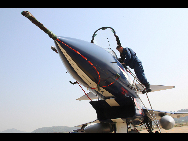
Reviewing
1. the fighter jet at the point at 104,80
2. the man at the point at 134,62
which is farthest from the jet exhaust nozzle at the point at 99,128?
the man at the point at 134,62

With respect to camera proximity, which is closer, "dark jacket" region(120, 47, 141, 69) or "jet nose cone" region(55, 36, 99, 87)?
"jet nose cone" region(55, 36, 99, 87)

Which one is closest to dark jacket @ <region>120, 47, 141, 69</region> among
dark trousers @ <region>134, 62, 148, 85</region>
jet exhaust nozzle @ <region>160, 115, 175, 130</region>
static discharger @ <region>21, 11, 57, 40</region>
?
dark trousers @ <region>134, 62, 148, 85</region>

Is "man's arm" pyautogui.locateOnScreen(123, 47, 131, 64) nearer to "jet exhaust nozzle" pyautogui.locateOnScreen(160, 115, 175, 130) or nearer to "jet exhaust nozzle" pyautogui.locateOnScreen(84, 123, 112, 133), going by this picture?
"jet exhaust nozzle" pyautogui.locateOnScreen(160, 115, 175, 130)

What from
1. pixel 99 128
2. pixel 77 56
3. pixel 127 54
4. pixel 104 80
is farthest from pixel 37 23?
pixel 99 128

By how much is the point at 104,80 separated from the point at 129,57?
69.7 inches

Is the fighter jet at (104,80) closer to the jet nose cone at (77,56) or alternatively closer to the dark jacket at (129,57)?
the jet nose cone at (77,56)

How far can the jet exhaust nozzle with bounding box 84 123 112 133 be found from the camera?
758 cm

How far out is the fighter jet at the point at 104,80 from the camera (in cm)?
475

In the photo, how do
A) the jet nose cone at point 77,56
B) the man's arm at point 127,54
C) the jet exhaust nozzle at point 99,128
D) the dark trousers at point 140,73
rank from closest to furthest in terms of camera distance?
the jet nose cone at point 77,56 → the man's arm at point 127,54 → the dark trousers at point 140,73 → the jet exhaust nozzle at point 99,128

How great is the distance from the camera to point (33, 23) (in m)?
3.98

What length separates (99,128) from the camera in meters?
7.75

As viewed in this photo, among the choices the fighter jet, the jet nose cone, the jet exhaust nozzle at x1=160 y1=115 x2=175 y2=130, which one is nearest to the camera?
the jet nose cone

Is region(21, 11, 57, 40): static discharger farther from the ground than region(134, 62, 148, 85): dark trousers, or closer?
farther from the ground
